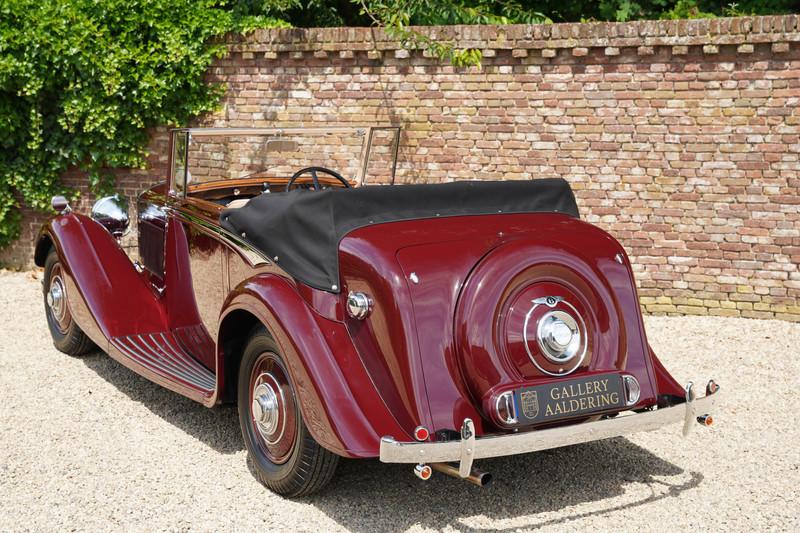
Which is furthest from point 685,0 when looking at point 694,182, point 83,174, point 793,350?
point 83,174

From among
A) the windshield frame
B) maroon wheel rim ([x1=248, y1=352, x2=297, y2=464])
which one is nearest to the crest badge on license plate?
maroon wheel rim ([x1=248, y1=352, x2=297, y2=464])

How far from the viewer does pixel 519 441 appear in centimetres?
325

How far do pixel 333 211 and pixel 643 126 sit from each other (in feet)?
13.7

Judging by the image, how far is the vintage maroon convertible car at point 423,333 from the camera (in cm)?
335

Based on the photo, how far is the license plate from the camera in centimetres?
336

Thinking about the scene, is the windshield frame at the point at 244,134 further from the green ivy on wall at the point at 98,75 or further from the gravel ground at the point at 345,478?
the green ivy on wall at the point at 98,75

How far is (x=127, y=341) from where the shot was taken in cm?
491

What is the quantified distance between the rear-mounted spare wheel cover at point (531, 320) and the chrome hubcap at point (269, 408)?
0.83m

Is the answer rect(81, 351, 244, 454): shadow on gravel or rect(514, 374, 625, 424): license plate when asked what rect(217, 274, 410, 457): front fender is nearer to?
rect(514, 374, 625, 424): license plate

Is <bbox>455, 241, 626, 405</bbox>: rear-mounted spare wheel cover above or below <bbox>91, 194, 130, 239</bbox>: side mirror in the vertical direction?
above

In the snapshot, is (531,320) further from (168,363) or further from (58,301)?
(58,301)

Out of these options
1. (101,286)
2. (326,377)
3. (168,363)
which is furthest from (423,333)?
(101,286)

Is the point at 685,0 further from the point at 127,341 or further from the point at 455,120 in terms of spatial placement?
the point at 127,341

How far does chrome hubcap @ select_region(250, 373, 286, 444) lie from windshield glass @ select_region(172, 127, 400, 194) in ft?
5.45
